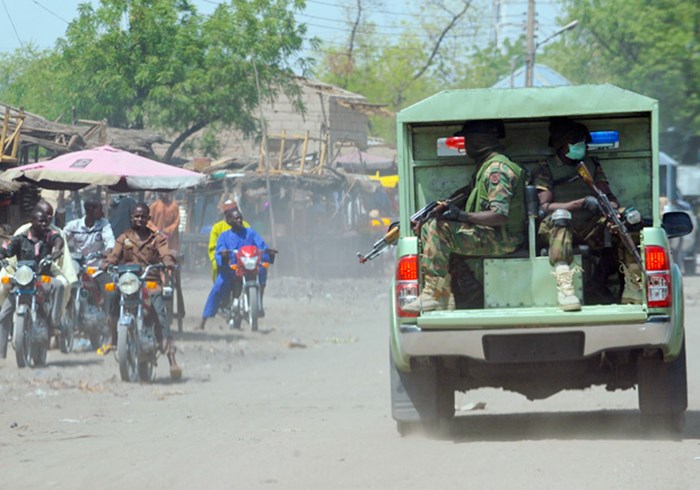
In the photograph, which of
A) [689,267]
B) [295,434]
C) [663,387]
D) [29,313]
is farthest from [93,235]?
[689,267]

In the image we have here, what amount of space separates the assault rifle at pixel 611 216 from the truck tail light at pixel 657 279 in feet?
0.62

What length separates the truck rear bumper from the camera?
7.82m

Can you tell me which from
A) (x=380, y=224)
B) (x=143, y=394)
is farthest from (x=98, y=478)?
(x=380, y=224)

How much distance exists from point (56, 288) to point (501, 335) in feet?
26.1

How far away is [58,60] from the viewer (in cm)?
3572

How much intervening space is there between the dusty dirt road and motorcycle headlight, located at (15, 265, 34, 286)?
867 millimetres

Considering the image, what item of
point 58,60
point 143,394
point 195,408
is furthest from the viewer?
point 58,60

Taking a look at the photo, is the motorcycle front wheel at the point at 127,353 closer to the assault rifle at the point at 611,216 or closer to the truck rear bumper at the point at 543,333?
the truck rear bumper at the point at 543,333

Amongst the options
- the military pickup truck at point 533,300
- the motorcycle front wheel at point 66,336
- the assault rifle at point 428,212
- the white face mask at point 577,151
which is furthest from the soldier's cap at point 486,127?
the motorcycle front wheel at point 66,336

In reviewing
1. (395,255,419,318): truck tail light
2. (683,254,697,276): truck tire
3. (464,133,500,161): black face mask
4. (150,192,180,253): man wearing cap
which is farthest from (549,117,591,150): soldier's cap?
(683,254,697,276): truck tire

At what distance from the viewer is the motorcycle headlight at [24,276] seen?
1398 cm

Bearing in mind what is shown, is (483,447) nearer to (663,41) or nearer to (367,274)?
(367,274)

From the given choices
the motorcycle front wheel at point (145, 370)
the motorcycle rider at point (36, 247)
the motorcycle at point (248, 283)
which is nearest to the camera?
the motorcycle front wheel at point (145, 370)

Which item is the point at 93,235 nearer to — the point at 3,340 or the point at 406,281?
the point at 3,340
